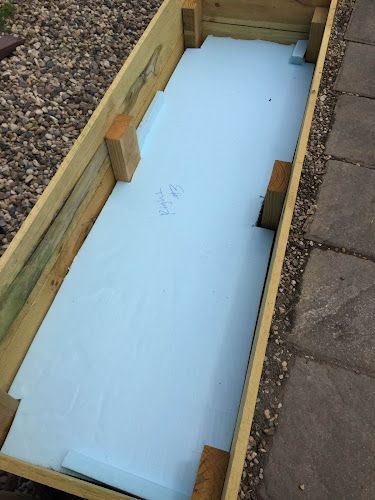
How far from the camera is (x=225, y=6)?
336cm

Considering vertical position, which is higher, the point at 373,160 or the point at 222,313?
the point at 373,160

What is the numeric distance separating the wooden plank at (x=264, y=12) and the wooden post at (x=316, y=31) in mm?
78

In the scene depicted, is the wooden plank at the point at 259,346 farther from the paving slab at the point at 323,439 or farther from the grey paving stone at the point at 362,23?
the grey paving stone at the point at 362,23

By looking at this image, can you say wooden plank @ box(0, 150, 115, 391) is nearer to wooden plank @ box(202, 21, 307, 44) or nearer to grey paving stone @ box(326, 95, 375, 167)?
grey paving stone @ box(326, 95, 375, 167)

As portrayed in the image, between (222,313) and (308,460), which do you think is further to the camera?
(222,313)

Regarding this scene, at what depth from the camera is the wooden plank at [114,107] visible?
1886 millimetres

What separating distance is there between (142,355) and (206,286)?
469mm

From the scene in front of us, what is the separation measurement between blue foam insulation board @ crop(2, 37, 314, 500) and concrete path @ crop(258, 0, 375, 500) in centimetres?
29

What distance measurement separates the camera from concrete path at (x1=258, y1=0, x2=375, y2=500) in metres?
1.56

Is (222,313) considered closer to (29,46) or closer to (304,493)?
(304,493)

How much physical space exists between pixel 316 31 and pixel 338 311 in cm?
216

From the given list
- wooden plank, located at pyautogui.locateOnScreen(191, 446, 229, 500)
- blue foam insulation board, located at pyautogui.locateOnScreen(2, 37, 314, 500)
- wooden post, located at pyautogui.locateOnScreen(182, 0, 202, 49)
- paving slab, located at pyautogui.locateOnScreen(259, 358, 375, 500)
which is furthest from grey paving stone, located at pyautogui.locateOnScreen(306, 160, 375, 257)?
wooden post, located at pyautogui.locateOnScreen(182, 0, 202, 49)

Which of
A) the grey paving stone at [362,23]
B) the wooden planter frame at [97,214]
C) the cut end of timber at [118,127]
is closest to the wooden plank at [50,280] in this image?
the wooden planter frame at [97,214]


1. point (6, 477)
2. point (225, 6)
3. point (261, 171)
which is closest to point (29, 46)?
point (225, 6)
